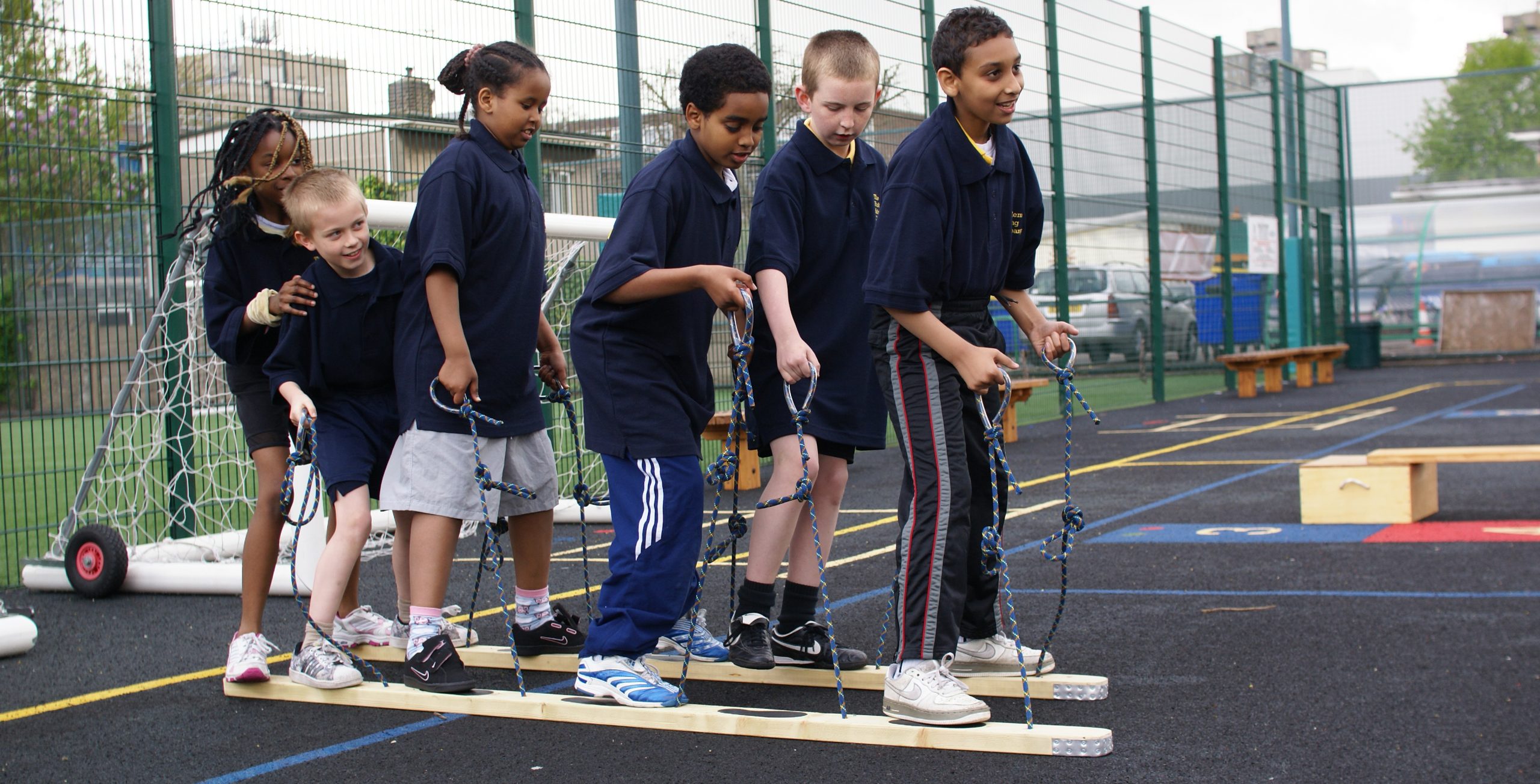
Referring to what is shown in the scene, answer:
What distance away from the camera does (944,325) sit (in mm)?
3348

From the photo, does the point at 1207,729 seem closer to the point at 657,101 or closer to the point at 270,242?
the point at 270,242

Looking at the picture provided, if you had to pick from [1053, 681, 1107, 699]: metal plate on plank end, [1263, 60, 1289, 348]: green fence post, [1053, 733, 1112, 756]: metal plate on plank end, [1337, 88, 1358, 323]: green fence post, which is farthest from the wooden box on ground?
[1337, 88, 1358, 323]: green fence post

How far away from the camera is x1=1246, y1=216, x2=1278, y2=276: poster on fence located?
1811cm

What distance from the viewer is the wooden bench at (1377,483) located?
6.50m

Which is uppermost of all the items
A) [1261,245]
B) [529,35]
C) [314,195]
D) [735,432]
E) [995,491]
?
[529,35]

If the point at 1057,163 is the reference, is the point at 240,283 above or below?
Result: below

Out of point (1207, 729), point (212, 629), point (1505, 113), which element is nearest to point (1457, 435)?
point (1207, 729)

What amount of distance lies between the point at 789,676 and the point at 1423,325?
23.0 m

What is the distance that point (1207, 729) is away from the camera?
3238mm

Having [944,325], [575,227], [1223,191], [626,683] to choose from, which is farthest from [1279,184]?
[626,683]

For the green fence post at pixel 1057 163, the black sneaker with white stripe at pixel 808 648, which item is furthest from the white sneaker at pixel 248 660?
the green fence post at pixel 1057 163

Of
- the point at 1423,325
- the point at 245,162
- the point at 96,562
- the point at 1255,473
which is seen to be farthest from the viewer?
the point at 1423,325

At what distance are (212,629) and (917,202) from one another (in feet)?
10.5

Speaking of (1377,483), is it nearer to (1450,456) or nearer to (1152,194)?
(1450,456)
